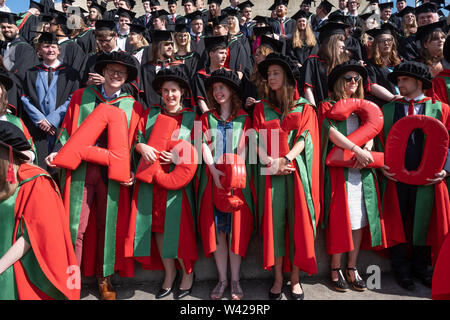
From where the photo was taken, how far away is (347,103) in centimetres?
323

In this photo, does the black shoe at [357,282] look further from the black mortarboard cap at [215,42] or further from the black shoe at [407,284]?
the black mortarboard cap at [215,42]

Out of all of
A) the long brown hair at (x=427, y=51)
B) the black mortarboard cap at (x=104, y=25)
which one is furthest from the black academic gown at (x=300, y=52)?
the black mortarboard cap at (x=104, y=25)

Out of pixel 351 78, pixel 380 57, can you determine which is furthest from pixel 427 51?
pixel 351 78

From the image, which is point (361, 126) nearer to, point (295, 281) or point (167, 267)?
point (295, 281)

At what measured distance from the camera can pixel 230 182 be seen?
2.75 metres

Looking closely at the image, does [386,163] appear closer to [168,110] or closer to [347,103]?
[347,103]

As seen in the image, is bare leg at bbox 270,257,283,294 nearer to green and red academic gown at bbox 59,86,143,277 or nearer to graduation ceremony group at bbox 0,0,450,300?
graduation ceremony group at bbox 0,0,450,300

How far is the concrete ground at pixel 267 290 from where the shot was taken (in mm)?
3205

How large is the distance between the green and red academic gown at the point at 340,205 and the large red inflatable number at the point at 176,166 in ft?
4.66

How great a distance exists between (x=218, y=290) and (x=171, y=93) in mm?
2093

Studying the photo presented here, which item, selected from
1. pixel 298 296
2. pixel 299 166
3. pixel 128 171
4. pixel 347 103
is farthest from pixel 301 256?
pixel 128 171

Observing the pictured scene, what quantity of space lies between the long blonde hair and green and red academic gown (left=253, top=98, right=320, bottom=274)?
320cm

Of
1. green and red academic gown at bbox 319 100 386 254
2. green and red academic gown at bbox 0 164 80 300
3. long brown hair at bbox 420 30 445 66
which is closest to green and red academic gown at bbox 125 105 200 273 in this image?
green and red academic gown at bbox 0 164 80 300

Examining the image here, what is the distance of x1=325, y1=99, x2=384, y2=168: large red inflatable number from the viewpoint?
321 centimetres
